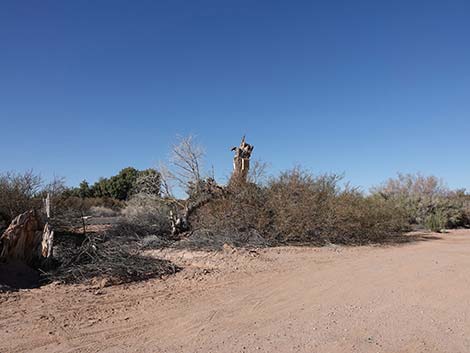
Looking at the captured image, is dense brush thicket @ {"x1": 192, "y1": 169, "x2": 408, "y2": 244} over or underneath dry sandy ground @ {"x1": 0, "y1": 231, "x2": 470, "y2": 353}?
over

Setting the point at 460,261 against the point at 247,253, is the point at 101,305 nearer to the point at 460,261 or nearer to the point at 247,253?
the point at 247,253

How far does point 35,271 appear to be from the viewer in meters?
8.43

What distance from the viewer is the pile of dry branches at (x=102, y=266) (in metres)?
7.95

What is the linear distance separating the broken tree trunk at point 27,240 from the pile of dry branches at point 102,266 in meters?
0.45

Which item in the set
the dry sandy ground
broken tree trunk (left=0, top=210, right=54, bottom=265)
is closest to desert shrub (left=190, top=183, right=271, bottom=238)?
the dry sandy ground

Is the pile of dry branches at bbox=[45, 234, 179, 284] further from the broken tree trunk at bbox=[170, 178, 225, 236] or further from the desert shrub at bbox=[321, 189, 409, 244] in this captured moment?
the desert shrub at bbox=[321, 189, 409, 244]

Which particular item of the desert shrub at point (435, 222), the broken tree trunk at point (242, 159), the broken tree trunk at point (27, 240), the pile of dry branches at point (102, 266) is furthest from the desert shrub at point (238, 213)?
the desert shrub at point (435, 222)

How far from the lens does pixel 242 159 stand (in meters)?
15.9

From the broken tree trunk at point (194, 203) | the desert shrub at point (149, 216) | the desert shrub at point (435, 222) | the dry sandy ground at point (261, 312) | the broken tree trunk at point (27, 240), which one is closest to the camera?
the dry sandy ground at point (261, 312)

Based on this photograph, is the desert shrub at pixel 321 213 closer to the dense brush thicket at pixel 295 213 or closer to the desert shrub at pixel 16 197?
the dense brush thicket at pixel 295 213

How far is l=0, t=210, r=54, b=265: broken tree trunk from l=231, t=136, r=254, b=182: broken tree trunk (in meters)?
7.36

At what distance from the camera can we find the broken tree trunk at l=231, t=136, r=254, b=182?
601 inches

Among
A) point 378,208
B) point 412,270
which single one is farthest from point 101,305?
point 378,208

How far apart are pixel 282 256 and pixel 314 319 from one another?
492cm
